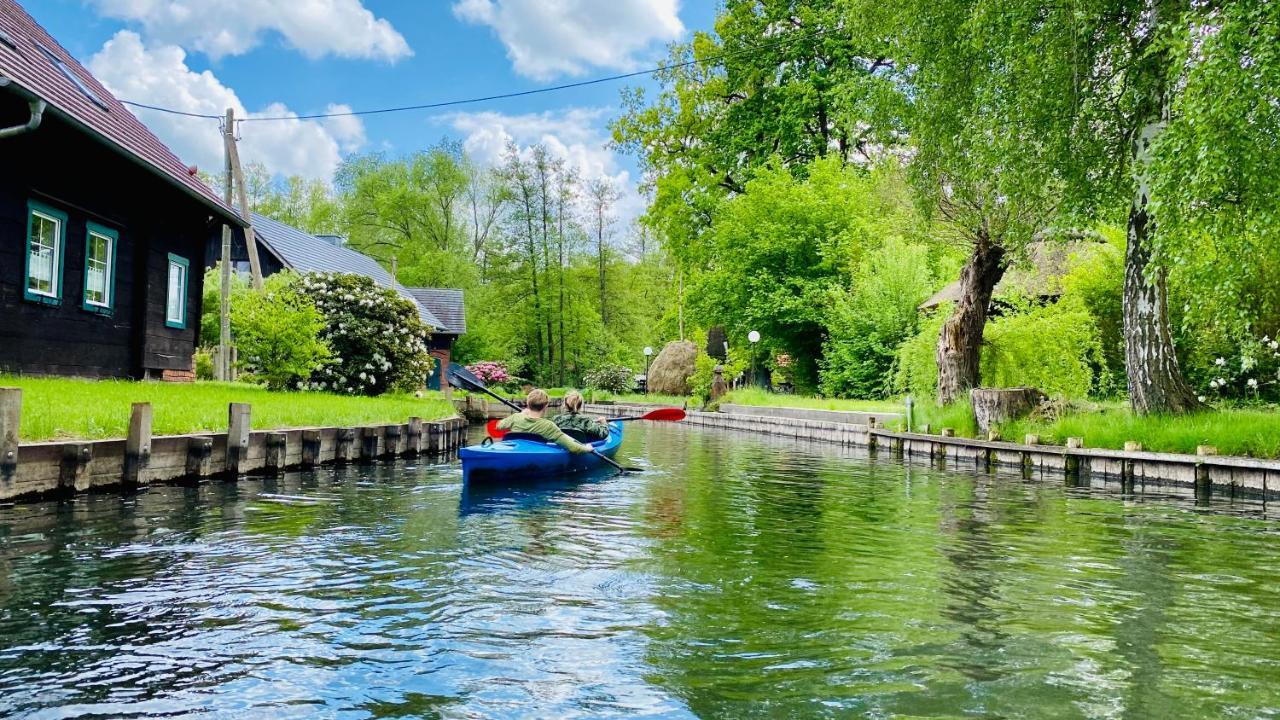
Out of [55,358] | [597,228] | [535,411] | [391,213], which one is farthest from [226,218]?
[391,213]

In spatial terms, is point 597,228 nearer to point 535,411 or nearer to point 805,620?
point 535,411

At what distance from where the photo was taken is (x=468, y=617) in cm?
539

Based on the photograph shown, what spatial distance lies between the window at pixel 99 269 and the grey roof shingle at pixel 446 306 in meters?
26.1

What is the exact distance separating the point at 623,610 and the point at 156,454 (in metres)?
6.52

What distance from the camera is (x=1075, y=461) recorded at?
13.8 meters

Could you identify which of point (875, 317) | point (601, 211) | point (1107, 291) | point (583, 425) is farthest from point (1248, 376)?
point (601, 211)

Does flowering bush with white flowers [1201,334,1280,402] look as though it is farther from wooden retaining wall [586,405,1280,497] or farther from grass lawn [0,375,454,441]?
grass lawn [0,375,454,441]

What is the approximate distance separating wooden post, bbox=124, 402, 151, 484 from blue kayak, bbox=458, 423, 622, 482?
3.37m

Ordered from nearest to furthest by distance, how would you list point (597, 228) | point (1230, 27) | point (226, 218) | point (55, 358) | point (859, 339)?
point (1230, 27) < point (55, 358) < point (226, 218) < point (859, 339) < point (597, 228)

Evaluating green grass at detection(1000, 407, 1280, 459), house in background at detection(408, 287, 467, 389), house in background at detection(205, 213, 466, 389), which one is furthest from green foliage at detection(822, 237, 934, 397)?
house in background at detection(408, 287, 467, 389)

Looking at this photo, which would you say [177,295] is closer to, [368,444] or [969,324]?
[368,444]

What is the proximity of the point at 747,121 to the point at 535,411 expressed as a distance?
2550cm

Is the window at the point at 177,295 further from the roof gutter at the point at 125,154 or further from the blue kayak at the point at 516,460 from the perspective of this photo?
the blue kayak at the point at 516,460

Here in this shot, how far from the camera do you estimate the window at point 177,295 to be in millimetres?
17281
